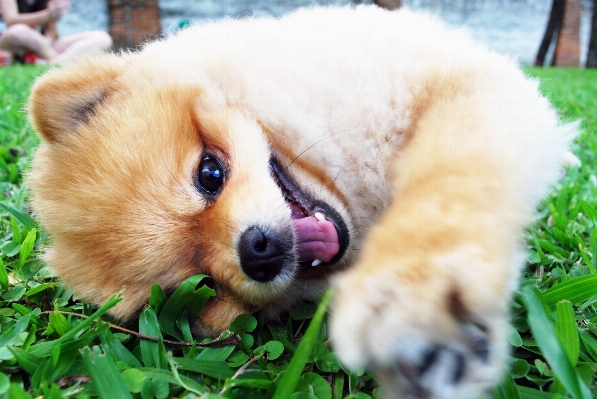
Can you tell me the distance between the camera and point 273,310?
1843 millimetres

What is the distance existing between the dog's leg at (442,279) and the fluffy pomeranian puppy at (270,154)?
0.04 ft

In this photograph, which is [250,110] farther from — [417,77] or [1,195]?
[1,195]

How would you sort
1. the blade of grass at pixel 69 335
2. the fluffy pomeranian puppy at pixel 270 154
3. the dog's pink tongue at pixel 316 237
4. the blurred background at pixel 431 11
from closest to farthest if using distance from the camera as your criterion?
the blade of grass at pixel 69 335
the fluffy pomeranian puppy at pixel 270 154
the dog's pink tongue at pixel 316 237
the blurred background at pixel 431 11

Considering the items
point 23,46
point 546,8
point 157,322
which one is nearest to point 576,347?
point 157,322

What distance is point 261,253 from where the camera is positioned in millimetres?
1693

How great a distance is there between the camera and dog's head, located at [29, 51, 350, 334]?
1.75 m

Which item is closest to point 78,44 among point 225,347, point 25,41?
point 25,41

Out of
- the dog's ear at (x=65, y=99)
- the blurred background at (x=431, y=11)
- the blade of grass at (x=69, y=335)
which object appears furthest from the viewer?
the blurred background at (x=431, y=11)

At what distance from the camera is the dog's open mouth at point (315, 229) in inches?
72.4

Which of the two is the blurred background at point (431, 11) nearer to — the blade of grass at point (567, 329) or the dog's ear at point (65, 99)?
the dog's ear at point (65, 99)

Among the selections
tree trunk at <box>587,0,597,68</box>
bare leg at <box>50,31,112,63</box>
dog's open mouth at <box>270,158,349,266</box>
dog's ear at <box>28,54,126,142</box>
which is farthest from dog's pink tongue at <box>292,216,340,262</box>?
tree trunk at <box>587,0,597,68</box>

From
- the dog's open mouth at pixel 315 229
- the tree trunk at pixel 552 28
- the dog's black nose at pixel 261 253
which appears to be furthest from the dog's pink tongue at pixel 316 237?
the tree trunk at pixel 552 28

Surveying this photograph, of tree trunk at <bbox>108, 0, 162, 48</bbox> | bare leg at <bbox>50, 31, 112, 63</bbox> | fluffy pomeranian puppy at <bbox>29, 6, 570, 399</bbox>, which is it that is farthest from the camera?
tree trunk at <bbox>108, 0, 162, 48</bbox>

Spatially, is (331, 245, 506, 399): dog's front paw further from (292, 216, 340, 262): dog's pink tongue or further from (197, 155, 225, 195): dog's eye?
(197, 155, 225, 195): dog's eye
